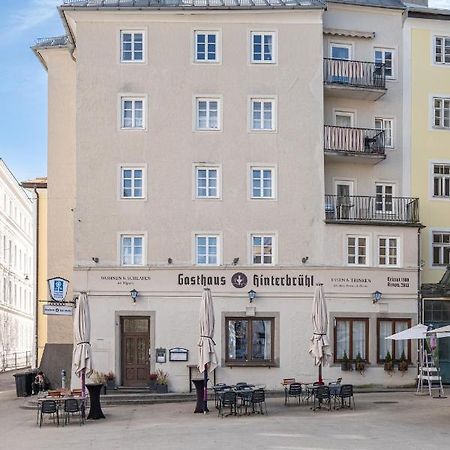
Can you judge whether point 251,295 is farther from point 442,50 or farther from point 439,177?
point 442,50

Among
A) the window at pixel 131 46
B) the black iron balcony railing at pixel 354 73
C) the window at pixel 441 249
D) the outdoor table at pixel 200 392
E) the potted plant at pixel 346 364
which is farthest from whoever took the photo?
the window at pixel 441 249

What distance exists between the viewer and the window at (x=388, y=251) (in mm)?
33594

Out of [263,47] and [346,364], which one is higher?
[263,47]

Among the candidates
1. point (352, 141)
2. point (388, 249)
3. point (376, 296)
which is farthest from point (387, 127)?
point (376, 296)

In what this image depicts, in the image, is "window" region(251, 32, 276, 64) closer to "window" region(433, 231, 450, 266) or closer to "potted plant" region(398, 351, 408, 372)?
"window" region(433, 231, 450, 266)

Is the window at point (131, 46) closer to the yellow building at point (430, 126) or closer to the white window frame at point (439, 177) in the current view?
the yellow building at point (430, 126)

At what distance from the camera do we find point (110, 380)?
31953 mm

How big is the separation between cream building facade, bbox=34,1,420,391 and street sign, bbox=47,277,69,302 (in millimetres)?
817

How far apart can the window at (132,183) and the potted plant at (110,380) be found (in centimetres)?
636

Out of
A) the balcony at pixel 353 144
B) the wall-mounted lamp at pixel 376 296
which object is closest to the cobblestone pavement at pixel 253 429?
the wall-mounted lamp at pixel 376 296

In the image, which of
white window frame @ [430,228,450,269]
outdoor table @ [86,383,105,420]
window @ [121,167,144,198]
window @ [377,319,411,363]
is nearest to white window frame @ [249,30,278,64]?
window @ [121,167,144,198]

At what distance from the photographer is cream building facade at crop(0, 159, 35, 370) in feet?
211

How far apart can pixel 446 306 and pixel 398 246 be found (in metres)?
2.98

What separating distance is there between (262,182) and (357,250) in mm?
4253
